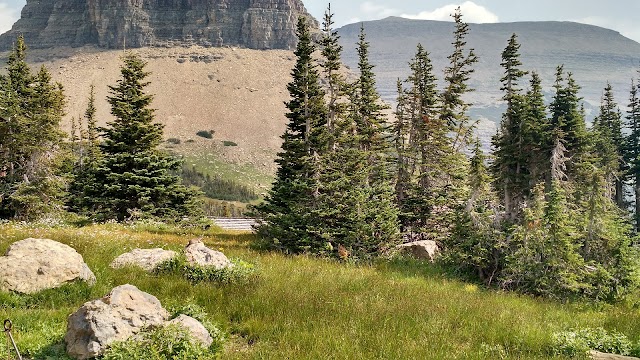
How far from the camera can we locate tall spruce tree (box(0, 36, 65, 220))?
29109mm

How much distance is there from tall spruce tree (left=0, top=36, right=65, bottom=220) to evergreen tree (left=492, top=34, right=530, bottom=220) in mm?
32785

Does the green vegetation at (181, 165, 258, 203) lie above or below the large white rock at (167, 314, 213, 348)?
below

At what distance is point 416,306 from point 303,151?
13319 millimetres

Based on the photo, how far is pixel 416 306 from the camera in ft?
30.2

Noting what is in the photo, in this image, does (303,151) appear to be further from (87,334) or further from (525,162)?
(525,162)

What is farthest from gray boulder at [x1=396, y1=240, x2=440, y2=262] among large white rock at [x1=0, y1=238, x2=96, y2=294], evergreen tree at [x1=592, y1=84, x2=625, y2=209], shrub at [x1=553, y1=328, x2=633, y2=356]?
evergreen tree at [x1=592, y1=84, x2=625, y2=209]

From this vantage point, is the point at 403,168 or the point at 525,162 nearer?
the point at 403,168

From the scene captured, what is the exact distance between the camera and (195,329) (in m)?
6.62

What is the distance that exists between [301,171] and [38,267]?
41.3 feet

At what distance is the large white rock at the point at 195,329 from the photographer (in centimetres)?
647

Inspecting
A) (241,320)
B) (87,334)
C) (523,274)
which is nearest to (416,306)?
(241,320)

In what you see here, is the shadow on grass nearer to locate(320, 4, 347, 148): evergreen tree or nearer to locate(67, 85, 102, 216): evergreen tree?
locate(320, 4, 347, 148): evergreen tree

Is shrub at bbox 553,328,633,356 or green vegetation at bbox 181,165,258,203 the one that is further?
green vegetation at bbox 181,165,258,203

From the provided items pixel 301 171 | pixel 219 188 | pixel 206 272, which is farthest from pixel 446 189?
pixel 219 188
